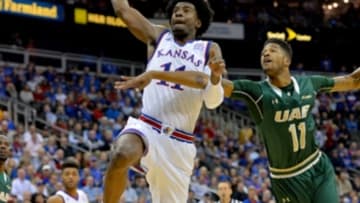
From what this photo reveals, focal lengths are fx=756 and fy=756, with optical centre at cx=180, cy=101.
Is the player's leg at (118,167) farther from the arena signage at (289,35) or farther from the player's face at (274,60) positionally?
the arena signage at (289,35)

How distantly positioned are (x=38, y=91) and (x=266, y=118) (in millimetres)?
13335

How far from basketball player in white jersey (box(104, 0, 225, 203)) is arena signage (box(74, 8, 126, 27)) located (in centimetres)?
1843

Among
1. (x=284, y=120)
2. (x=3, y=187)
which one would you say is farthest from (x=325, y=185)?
(x=3, y=187)

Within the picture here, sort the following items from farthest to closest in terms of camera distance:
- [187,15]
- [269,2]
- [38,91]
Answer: [269,2] < [38,91] < [187,15]

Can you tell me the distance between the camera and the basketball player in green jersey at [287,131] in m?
6.92

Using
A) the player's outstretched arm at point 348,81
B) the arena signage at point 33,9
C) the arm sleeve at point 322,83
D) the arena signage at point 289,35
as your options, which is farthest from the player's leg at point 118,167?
the arena signage at point 289,35

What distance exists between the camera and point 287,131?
696 cm

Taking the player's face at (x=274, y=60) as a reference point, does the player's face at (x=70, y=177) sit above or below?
below

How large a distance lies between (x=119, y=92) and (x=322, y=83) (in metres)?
15.2

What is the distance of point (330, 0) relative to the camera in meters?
32.5

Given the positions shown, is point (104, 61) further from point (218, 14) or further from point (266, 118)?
point (266, 118)

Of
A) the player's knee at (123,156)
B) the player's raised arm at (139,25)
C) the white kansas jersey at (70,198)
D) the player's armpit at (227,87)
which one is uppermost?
the player's raised arm at (139,25)

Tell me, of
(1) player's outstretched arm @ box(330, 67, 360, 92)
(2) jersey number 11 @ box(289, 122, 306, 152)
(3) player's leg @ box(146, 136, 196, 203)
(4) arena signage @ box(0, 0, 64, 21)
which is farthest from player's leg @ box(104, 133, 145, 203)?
(4) arena signage @ box(0, 0, 64, 21)

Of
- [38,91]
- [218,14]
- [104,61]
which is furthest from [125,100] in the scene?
[218,14]
